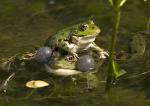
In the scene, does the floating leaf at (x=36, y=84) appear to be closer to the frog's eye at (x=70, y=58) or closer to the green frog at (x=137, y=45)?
the frog's eye at (x=70, y=58)

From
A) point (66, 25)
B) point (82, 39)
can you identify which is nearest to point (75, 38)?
point (82, 39)

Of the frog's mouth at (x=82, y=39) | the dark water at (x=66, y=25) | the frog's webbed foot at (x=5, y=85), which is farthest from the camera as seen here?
the frog's mouth at (x=82, y=39)

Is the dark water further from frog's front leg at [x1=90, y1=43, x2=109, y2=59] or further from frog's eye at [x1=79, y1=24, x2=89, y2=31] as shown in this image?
frog's eye at [x1=79, y1=24, x2=89, y2=31]

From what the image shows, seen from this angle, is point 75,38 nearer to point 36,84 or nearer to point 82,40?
point 82,40

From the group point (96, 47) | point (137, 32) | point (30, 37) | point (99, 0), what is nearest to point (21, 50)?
point (30, 37)

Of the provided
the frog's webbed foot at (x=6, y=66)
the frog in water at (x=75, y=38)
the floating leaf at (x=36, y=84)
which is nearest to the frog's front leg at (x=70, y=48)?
the frog in water at (x=75, y=38)

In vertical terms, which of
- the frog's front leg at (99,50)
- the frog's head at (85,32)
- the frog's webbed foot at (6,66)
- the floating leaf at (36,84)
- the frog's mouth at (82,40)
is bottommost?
the floating leaf at (36,84)

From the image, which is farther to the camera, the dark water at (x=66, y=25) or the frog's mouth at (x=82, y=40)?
the frog's mouth at (x=82, y=40)

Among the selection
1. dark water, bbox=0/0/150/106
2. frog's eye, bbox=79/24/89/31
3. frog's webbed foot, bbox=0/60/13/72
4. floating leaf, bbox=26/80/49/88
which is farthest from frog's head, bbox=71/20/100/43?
frog's webbed foot, bbox=0/60/13/72
